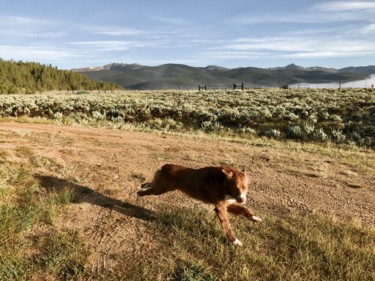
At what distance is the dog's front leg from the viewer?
5.53 metres

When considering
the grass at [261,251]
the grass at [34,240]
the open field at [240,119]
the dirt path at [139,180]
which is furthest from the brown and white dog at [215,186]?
the open field at [240,119]

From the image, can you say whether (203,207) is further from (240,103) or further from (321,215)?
(240,103)

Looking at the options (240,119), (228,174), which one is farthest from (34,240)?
(240,119)

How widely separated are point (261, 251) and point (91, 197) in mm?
3413

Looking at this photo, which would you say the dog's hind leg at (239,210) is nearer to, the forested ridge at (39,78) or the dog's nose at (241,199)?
the dog's nose at (241,199)

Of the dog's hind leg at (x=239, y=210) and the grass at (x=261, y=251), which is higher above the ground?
the dog's hind leg at (x=239, y=210)

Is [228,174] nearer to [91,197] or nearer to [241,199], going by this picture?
[241,199]

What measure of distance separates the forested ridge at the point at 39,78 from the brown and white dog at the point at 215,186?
350 feet

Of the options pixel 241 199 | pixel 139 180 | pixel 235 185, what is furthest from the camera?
pixel 139 180

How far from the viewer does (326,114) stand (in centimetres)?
2642

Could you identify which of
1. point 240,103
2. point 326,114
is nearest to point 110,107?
point 240,103

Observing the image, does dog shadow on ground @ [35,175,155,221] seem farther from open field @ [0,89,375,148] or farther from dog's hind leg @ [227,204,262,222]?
open field @ [0,89,375,148]

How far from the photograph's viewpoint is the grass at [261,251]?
192 inches

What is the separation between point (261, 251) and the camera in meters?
5.48
